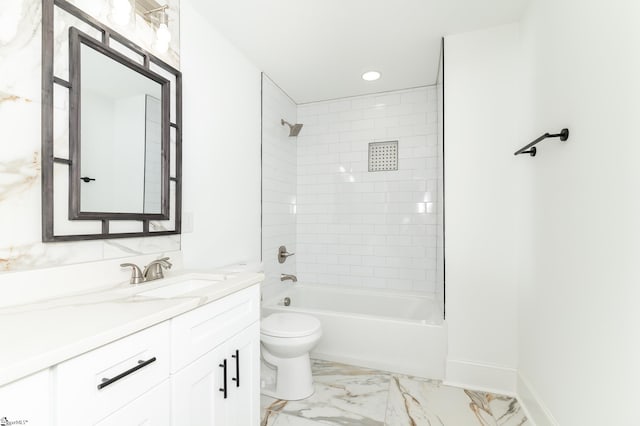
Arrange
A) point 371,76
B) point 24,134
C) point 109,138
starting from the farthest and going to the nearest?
point 371,76 → point 109,138 → point 24,134

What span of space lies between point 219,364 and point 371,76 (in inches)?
98.6

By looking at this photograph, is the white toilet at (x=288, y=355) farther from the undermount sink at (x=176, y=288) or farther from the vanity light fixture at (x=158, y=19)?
the vanity light fixture at (x=158, y=19)

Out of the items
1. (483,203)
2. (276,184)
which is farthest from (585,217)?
(276,184)

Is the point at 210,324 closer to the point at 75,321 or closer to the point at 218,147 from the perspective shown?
the point at 75,321

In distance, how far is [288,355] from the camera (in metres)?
1.96

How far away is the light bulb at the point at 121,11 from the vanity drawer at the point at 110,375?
53.8 inches

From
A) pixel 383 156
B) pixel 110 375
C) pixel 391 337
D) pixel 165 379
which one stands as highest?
pixel 383 156

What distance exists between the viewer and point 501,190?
2043mm

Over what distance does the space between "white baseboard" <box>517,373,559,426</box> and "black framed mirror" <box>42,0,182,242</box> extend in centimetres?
212

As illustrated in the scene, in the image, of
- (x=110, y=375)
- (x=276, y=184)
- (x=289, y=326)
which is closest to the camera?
(x=110, y=375)

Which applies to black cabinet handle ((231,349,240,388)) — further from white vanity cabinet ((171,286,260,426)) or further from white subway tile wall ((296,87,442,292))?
white subway tile wall ((296,87,442,292))

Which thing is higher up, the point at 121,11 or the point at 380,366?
the point at 121,11

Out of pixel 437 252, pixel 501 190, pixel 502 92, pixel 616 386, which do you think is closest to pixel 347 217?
pixel 437 252

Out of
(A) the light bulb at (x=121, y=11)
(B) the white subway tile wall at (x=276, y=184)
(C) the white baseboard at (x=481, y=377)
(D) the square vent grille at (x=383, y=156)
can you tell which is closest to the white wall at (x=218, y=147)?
(B) the white subway tile wall at (x=276, y=184)
